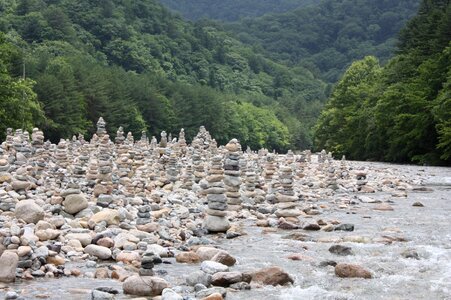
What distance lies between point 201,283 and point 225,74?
578 ft

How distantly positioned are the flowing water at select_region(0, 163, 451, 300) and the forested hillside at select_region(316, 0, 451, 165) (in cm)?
3016

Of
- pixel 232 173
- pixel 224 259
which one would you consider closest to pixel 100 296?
pixel 224 259

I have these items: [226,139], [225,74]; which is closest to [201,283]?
[226,139]

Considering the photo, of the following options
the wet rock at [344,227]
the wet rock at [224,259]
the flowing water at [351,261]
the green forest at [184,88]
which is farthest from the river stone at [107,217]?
the green forest at [184,88]

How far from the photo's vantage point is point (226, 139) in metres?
118

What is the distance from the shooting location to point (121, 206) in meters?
17.2

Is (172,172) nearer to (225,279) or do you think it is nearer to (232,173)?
(232,173)

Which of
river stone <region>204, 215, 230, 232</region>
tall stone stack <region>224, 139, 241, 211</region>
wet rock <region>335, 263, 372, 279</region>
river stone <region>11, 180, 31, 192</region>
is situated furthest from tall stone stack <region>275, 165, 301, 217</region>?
river stone <region>11, 180, 31, 192</region>

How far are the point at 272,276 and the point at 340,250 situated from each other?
2.94 metres

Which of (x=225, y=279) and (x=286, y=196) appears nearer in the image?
(x=225, y=279)

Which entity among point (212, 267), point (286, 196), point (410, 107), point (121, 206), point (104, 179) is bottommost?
point (212, 267)

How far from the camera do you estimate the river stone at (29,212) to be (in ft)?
44.3

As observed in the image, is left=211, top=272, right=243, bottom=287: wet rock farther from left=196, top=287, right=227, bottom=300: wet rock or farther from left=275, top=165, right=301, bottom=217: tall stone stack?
left=275, top=165, right=301, bottom=217: tall stone stack

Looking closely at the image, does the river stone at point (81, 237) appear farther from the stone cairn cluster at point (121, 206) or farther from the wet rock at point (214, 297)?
the wet rock at point (214, 297)
